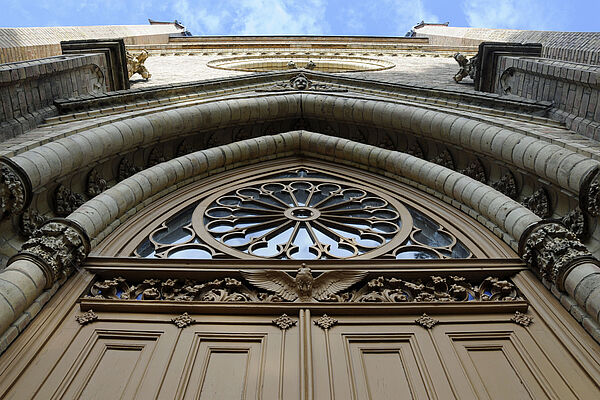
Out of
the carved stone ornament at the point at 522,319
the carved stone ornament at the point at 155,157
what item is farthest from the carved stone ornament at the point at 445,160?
the carved stone ornament at the point at 155,157

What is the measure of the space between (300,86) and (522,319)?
697 cm

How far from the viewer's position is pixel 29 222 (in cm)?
548

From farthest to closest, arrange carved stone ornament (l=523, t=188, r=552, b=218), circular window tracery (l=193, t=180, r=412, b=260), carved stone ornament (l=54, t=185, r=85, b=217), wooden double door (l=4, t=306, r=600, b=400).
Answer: circular window tracery (l=193, t=180, r=412, b=260)
carved stone ornament (l=54, t=185, r=85, b=217)
carved stone ornament (l=523, t=188, r=552, b=218)
wooden double door (l=4, t=306, r=600, b=400)

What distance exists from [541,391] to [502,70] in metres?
7.65

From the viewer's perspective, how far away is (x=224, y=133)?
9047 millimetres

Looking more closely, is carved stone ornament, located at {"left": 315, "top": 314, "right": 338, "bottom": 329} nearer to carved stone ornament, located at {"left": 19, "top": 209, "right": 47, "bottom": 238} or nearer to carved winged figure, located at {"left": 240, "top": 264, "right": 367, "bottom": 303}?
carved winged figure, located at {"left": 240, "top": 264, "right": 367, "bottom": 303}

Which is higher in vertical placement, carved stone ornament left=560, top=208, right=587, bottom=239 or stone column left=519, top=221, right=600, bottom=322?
carved stone ornament left=560, top=208, right=587, bottom=239

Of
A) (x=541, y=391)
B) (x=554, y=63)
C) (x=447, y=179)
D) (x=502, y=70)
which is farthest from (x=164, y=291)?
(x=502, y=70)

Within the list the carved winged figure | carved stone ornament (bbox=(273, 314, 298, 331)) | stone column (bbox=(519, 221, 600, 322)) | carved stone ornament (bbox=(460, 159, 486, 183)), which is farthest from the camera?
carved stone ornament (bbox=(460, 159, 486, 183))

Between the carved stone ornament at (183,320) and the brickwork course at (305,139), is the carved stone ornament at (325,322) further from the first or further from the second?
the brickwork course at (305,139)

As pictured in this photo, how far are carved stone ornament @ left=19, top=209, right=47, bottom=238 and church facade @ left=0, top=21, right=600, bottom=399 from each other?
0.03 metres

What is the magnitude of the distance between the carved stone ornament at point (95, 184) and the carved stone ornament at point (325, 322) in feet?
12.4

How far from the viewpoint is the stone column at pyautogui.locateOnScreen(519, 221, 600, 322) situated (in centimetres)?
426

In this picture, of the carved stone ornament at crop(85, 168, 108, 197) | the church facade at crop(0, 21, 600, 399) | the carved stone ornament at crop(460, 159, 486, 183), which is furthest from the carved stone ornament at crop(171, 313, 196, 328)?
the carved stone ornament at crop(460, 159, 486, 183)
